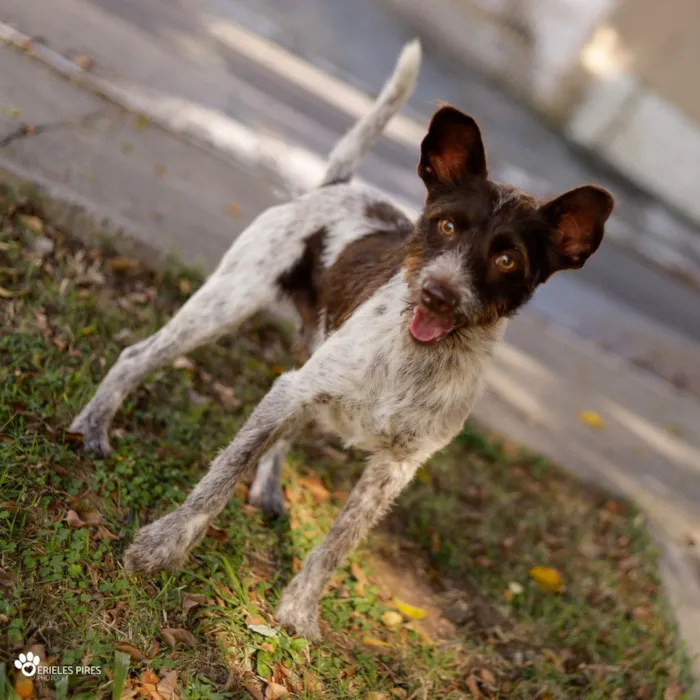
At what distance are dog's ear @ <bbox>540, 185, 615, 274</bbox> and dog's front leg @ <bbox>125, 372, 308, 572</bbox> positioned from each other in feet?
3.91

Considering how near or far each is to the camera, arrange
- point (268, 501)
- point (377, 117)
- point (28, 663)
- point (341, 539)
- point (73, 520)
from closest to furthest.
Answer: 1. point (28, 663)
2. point (73, 520)
3. point (341, 539)
4. point (268, 501)
5. point (377, 117)

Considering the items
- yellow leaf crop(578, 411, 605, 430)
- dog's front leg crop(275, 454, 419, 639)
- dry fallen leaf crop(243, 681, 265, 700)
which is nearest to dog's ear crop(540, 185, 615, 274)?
dog's front leg crop(275, 454, 419, 639)

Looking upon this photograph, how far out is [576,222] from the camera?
2799mm

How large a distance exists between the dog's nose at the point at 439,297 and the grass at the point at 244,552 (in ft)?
5.03

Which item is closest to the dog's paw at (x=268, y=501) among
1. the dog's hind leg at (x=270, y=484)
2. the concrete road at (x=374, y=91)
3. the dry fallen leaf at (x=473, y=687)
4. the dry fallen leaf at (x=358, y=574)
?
the dog's hind leg at (x=270, y=484)

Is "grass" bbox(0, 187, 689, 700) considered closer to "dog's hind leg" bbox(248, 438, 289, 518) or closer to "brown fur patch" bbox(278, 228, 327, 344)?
"dog's hind leg" bbox(248, 438, 289, 518)

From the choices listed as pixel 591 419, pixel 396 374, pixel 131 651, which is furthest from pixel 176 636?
pixel 591 419

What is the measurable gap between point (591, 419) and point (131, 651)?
15.0 feet

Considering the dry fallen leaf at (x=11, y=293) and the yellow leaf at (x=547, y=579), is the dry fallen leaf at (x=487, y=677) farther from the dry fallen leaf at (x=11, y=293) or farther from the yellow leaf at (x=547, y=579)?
the dry fallen leaf at (x=11, y=293)

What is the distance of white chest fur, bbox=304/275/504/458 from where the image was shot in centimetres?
309

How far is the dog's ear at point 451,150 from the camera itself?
9.23 feet

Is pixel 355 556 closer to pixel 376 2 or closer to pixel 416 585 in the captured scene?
pixel 416 585

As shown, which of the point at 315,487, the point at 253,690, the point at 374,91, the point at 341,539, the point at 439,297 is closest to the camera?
the point at 439,297

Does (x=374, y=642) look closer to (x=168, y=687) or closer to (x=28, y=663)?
(x=168, y=687)
